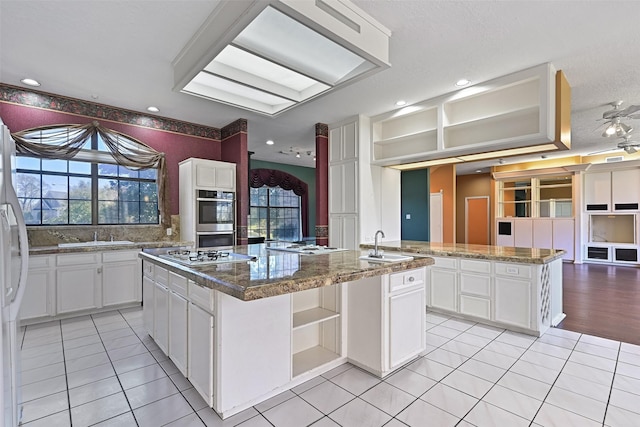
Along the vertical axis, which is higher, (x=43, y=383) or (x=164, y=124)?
(x=164, y=124)

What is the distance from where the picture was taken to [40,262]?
357 cm

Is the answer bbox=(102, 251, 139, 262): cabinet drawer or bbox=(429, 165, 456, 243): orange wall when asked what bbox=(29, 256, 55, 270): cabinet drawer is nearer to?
bbox=(102, 251, 139, 262): cabinet drawer

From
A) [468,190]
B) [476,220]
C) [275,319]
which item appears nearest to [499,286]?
[275,319]

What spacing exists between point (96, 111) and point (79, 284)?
2350mm

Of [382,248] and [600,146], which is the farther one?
[600,146]

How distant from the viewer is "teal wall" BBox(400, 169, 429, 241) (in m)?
6.21

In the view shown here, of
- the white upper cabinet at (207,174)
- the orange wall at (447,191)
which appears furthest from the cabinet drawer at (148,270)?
the orange wall at (447,191)

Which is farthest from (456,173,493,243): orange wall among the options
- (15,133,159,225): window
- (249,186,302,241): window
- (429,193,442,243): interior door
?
(15,133,159,225): window

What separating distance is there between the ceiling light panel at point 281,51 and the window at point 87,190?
8.28ft

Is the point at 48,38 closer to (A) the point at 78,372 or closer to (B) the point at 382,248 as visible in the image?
(A) the point at 78,372

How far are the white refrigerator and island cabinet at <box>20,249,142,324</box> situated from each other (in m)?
2.29

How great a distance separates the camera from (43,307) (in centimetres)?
358

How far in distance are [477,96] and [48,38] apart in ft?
14.2

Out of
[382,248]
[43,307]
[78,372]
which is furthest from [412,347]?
[43,307]
